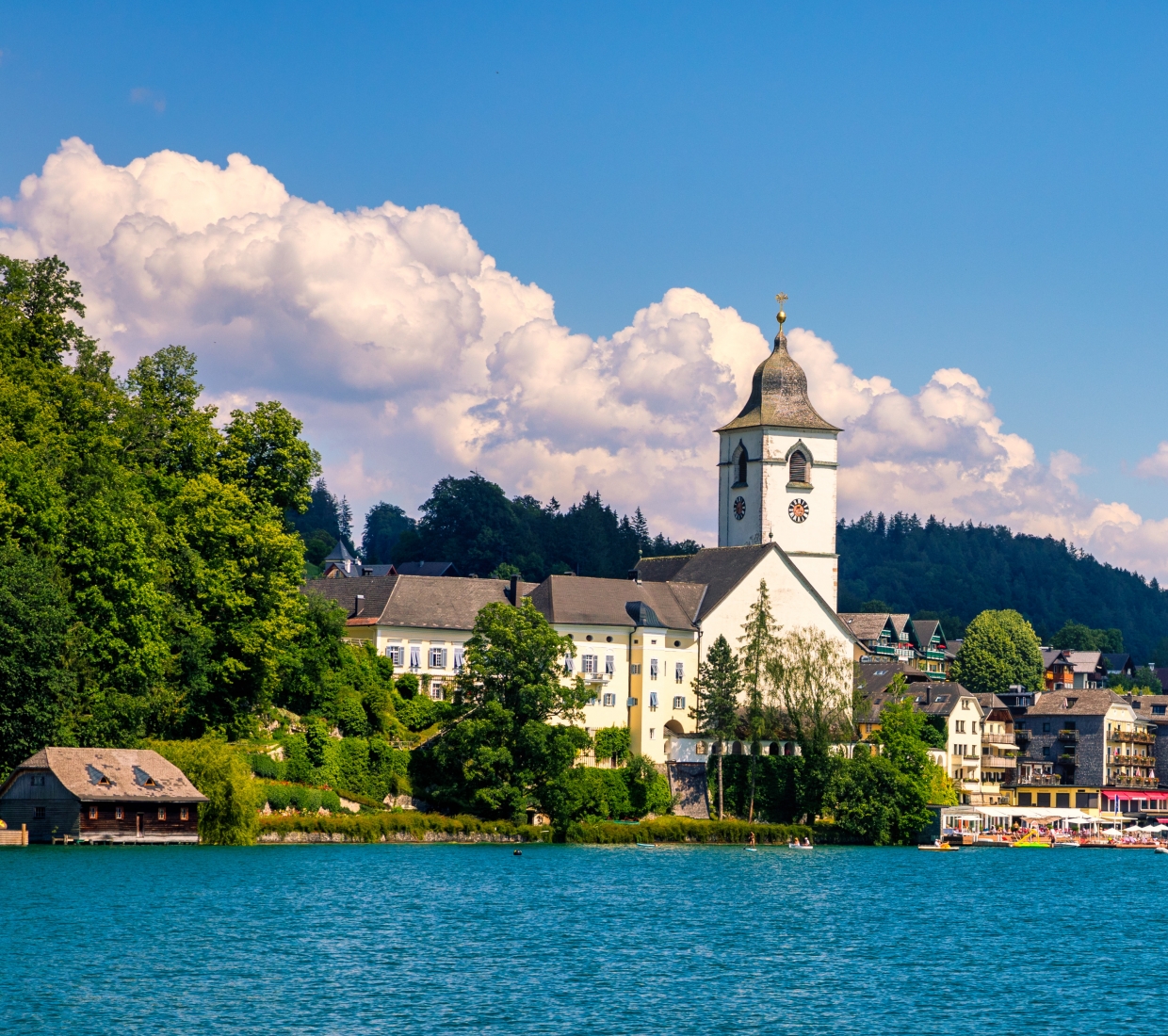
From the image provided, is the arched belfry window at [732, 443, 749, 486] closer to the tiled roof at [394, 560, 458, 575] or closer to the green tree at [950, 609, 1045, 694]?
the tiled roof at [394, 560, 458, 575]

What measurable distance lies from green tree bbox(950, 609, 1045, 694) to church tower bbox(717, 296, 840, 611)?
55.3 m

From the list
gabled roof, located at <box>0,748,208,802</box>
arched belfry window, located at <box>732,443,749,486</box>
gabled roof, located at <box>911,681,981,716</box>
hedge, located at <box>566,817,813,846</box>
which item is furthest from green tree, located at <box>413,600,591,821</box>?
gabled roof, located at <box>911,681,981,716</box>

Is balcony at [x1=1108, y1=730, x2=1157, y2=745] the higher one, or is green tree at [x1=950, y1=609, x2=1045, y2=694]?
green tree at [x1=950, y1=609, x2=1045, y2=694]

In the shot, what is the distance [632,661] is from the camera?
97.6m

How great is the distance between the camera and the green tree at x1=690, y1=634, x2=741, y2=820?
93938 millimetres

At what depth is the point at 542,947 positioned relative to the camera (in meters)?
45.3

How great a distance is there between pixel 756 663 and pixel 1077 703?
178ft

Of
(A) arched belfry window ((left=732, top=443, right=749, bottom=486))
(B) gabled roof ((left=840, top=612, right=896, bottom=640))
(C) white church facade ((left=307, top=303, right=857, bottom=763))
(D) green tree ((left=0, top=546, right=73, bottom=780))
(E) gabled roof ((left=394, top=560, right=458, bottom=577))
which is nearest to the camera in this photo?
(D) green tree ((left=0, top=546, right=73, bottom=780))

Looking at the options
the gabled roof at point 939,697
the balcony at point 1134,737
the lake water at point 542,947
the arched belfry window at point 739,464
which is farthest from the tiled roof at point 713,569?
the balcony at point 1134,737

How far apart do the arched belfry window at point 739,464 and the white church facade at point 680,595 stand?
8 cm

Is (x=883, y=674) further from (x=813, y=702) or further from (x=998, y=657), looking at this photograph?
(x=998, y=657)

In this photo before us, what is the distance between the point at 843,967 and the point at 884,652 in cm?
12213

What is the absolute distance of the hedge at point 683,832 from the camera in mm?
86375

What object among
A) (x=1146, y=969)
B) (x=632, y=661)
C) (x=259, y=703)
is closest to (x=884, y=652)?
(x=632, y=661)
